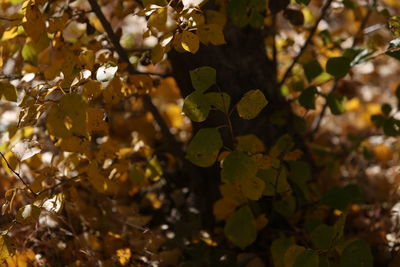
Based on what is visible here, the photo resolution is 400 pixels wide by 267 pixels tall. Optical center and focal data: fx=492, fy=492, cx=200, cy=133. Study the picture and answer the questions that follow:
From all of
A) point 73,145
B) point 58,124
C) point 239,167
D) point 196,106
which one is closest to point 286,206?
point 239,167

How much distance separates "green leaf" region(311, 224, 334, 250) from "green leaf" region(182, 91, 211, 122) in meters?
0.45

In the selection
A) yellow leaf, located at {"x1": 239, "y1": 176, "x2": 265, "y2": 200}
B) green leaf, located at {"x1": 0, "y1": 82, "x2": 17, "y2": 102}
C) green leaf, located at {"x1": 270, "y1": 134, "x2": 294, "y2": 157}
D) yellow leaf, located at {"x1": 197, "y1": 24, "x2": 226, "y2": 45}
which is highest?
green leaf, located at {"x1": 0, "y1": 82, "x2": 17, "y2": 102}

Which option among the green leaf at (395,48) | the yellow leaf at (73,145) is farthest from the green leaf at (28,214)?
the green leaf at (395,48)

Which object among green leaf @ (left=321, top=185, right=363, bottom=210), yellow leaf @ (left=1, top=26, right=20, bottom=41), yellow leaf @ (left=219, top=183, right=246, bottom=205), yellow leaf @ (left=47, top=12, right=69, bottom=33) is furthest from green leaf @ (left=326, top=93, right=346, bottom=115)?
yellow leaf @ (left=1, top=26, right=20, bottom=41)

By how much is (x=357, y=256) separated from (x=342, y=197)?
1.17 ft

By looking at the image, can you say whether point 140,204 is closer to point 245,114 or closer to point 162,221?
point 162,221

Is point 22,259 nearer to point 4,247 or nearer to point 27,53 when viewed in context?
point 4,247

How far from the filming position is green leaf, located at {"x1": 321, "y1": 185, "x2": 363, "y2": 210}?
1370 mm

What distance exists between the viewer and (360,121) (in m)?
2.55

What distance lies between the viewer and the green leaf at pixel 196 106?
1.00m

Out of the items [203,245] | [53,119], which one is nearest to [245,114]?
[53,119]

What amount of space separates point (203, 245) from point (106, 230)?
0.32 metres

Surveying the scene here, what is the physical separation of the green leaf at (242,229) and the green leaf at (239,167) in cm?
25

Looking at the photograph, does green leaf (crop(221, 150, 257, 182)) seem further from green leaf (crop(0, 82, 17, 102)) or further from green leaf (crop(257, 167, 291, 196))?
green leaf (crop(0, 82, 17, 102))
